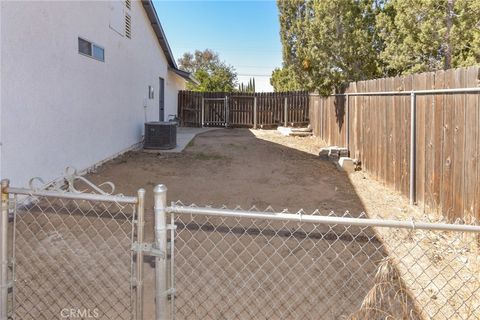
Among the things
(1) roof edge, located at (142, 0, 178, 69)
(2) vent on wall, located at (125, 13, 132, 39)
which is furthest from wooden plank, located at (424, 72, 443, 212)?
(1) roof edge, located at (142, 0, 178, 69)

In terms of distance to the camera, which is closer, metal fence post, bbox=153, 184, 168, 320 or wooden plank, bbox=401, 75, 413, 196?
metal fence post, bbox=153, 184, 168, 320

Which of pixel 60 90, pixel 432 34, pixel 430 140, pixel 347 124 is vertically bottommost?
pixel 430 140

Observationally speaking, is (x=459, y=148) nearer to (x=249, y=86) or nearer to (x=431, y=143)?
(x=431, y=143)

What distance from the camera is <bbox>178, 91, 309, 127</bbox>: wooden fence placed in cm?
2084

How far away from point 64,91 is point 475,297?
6.30 meters

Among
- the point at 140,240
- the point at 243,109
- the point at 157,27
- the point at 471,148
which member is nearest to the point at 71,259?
the point at 140,240

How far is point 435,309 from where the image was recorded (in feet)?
11.3

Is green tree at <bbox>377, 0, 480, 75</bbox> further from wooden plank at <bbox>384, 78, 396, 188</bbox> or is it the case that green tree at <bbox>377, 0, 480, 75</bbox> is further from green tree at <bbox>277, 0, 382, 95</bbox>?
wooden plank at <bbox>384, 78, 396, 188</bbox>

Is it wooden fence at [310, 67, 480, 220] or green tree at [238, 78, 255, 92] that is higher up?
green tree at [238, 78, 255, 92]

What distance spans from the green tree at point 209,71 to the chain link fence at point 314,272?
26732mm

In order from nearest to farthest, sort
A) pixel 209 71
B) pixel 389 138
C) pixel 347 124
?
pixel 389 138 < pixel 347 124 < pixel 209 71

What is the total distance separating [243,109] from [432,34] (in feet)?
41.0

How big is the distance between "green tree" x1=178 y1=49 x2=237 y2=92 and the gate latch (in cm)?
2910

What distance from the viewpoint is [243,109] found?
2159 centimetres
